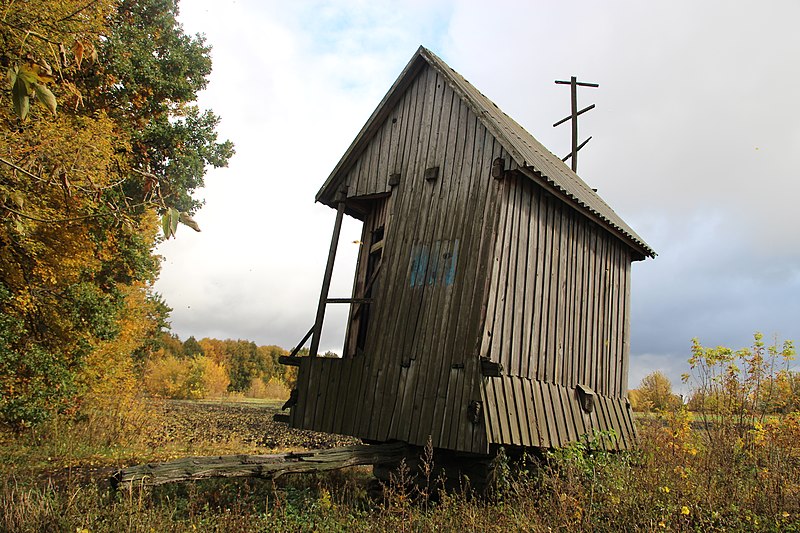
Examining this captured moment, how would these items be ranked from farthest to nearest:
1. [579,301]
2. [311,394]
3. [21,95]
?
[579,301]
[311,394]
[21,95]

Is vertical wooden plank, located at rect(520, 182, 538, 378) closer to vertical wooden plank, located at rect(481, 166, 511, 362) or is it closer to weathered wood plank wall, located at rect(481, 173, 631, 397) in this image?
weathered wood plank wall, located at rect(481, 173, 631, 397)

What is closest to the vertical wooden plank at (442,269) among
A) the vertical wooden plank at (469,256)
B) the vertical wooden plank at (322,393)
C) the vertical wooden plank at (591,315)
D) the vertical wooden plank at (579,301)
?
the vertical wooden plank at (469,256)

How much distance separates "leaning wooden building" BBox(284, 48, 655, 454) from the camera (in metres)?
8.65

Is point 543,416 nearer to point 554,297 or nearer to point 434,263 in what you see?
point 554,297

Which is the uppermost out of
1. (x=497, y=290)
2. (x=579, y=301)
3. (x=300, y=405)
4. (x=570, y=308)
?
(x=579, y=301)

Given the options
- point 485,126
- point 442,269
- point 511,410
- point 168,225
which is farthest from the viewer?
point 485,126

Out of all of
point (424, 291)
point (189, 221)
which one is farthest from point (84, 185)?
point (189, 221)

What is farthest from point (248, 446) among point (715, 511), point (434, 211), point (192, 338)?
point (192, 338)

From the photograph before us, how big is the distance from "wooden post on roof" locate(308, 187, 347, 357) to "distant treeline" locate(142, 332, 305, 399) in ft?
122

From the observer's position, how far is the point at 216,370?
67000mm

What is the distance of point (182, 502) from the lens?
316 inches

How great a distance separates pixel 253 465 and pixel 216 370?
63.1m

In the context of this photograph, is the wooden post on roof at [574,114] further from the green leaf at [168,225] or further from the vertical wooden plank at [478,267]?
the green leaf at [168,225]

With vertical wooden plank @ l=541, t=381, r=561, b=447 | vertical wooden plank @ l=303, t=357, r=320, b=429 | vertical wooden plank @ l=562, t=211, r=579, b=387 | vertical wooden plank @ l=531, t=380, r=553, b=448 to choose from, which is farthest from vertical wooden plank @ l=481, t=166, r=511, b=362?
vertical wooden plank @ l=303, t=357, r=320, b=429
